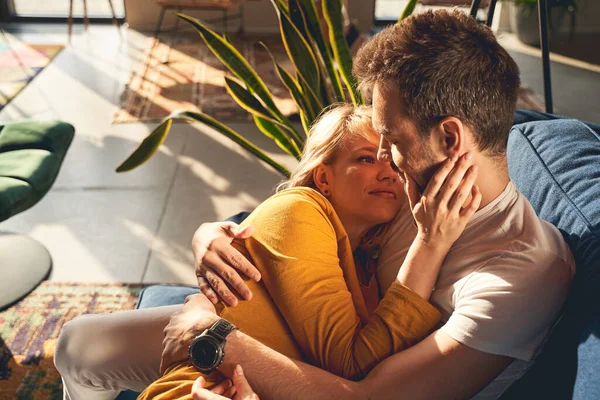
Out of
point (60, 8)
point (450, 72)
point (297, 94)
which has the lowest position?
point (60, 8)

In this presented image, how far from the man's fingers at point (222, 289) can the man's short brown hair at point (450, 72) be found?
1.68ft

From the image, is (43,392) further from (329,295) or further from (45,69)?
(45,69)

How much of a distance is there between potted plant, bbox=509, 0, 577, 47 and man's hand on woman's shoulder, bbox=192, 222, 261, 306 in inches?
181

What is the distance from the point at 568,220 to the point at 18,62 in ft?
14.7

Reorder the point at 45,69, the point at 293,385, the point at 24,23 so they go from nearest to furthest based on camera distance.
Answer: the point at 293,385
the point at 45,69
the point at 24,23

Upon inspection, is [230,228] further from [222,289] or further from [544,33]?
[544,33]

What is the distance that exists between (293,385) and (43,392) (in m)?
1.13

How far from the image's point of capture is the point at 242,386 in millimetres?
1176

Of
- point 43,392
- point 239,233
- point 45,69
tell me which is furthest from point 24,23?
point 239,233

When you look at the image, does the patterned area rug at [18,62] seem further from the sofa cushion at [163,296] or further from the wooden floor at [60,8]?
the sofa cushion at [163,296]

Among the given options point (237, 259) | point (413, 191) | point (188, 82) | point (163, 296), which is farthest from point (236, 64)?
point (188, 82)

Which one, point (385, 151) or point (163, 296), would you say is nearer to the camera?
point (385, 151)

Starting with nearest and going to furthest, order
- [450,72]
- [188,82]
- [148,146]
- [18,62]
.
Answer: [450,72] < [148,146] < [188,82] < [18,62]

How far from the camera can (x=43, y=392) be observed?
196cm
